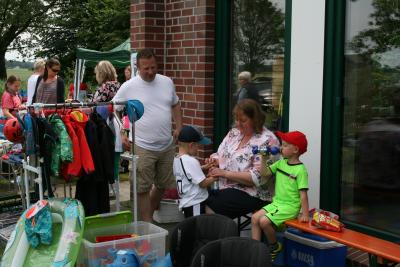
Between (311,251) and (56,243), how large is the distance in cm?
187

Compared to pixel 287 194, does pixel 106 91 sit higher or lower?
higher

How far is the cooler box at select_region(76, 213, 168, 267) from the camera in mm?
3842

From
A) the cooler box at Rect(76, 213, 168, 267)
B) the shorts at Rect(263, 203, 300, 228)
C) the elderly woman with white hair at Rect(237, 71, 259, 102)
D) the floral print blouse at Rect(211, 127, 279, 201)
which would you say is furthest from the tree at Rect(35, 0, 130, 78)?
the shorts at Rect(263, 203, 300, 228)

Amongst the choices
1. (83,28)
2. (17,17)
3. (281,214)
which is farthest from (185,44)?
(17,17)

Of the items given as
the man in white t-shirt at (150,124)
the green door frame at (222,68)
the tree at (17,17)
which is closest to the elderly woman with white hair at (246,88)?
the green door frame at (222,68)

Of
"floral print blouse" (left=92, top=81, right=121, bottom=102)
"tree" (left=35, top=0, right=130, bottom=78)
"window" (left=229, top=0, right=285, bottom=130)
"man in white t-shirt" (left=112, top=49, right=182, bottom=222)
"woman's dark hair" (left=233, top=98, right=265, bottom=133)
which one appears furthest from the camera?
"tree" (left=35, top=0, right=130, bottom=78)

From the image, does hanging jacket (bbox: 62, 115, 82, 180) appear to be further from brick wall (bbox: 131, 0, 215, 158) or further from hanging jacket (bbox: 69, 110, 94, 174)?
brick wall (bbox: 131, 0, 215, 158)

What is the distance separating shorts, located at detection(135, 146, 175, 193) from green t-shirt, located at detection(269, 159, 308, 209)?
134 centimetres

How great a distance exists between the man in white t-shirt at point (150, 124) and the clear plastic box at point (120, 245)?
81 centimetres

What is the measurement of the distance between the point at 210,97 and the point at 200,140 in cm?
149

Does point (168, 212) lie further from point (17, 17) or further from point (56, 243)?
point (17, 17)

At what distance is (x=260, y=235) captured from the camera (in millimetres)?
4164

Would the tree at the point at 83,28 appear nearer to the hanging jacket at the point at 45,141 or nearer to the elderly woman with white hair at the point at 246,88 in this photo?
the elderly woman with white hair at the point at 246,88

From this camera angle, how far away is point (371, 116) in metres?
4.32
